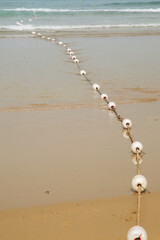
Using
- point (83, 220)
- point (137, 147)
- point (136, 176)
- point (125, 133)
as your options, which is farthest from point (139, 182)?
point (125, 133)

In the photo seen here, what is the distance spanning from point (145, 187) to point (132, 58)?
28.3 feet

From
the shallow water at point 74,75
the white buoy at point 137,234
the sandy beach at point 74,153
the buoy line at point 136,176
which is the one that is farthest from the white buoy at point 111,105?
the white buoy at point 137,234

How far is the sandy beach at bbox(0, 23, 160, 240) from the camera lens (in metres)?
3.59

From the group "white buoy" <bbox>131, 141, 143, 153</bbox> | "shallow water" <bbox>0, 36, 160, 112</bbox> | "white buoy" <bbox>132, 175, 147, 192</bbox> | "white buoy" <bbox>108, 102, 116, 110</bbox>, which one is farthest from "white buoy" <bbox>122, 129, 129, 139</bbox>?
"white buoy" <bbox>132, 175, 147, 192</bbox>

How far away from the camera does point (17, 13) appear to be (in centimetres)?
3672

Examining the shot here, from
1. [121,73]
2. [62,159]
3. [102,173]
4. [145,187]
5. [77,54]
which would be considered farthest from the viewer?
[77,54]

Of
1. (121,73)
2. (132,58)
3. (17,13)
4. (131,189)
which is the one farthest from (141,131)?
(17,13)

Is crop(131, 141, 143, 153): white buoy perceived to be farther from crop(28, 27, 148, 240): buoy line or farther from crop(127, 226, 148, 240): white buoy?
crop(127, 226, 148, 240): white buoy

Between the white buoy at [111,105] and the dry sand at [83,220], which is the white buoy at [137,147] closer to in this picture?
A: the dry sand at [83,220]

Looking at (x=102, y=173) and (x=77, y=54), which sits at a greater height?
(x=77, y=54)

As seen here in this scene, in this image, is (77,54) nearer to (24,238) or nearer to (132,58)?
(132,58)

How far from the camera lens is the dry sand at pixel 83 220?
3.36 m

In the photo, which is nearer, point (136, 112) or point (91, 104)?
point (136, 112)

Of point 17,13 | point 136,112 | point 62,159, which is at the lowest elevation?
point 62,159
